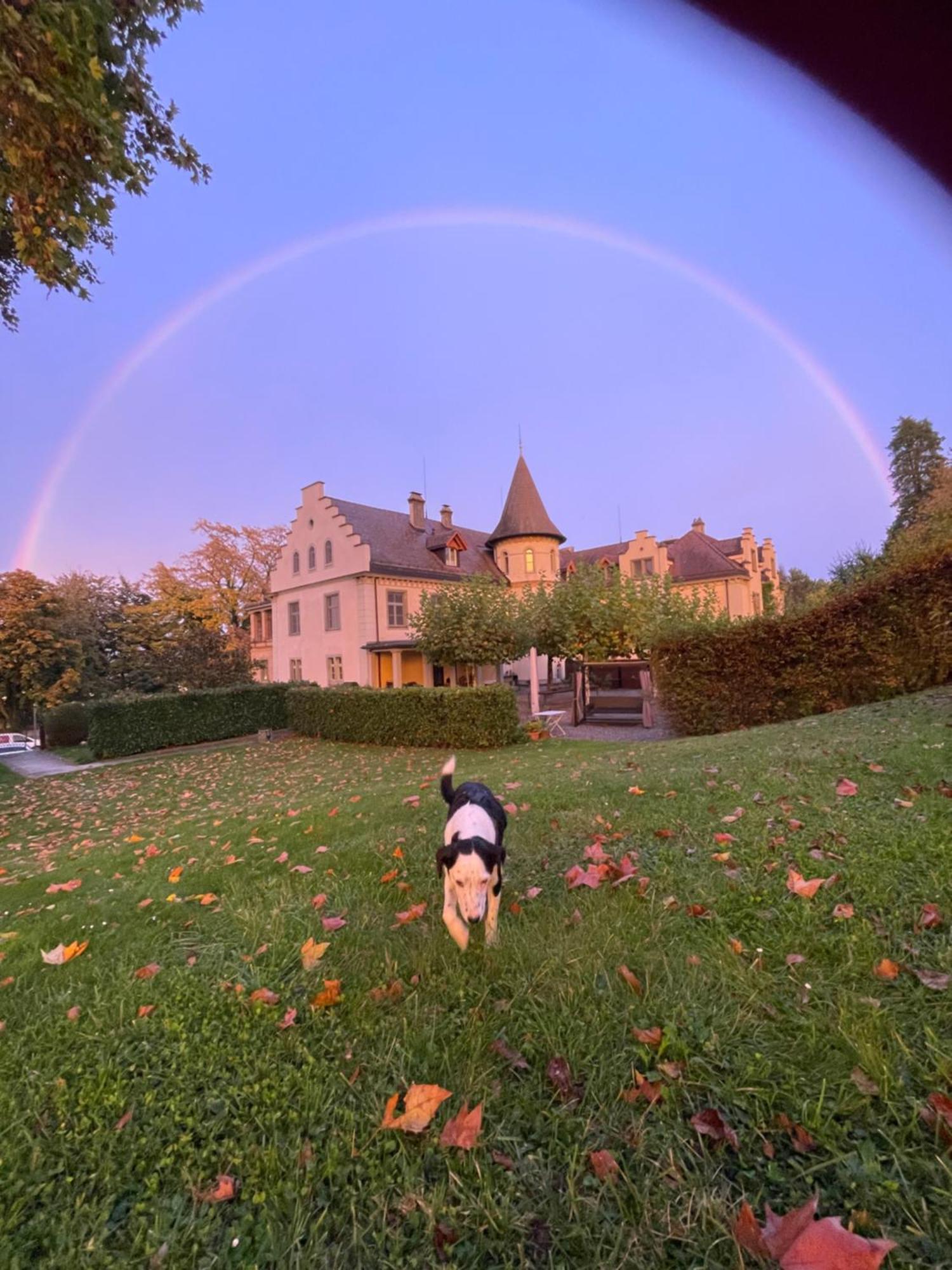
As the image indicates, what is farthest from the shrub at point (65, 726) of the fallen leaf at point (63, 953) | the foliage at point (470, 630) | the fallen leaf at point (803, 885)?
the fallen leaf at point (803, 885)

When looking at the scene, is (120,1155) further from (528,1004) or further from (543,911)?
(543,911)

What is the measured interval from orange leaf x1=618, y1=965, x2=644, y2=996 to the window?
28.4 meters

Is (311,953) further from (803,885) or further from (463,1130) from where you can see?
(803,885)

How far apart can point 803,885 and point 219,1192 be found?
294cm

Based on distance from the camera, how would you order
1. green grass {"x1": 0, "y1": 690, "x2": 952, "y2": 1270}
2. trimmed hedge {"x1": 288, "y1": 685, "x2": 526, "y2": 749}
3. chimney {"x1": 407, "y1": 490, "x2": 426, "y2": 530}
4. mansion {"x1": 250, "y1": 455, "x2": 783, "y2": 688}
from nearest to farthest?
green grass {"x1": 0, "y1": 690, "x2": 952, "y2": 1270}
trimmed hedge {"x1": 288, "y1": 685, "x2": 526, "y2": 749}
mansion {"x1": 250, "y1": 455, "x2": 783, "y2": 688}
chimney {"x1": 407, "y1": 490, "x2": 426, "y2": 530}

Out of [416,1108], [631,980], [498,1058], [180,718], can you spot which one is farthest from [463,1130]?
[180,718]

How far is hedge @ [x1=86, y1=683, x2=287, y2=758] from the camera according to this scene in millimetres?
19188

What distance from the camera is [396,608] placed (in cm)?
3075

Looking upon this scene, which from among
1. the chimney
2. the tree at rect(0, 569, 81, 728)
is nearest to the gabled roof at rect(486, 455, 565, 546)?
the chimney

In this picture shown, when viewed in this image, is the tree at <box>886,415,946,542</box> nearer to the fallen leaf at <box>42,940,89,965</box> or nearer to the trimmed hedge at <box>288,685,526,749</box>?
the trimmed hedge at <box>288,685,526,749</box>

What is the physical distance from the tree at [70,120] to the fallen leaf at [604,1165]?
706 cm

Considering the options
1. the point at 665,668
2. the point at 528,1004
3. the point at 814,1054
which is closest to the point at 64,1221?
the point at 528,1004

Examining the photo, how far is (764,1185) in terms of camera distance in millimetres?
1621

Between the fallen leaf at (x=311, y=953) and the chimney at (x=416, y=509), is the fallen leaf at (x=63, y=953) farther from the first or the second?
the chimney at (x=416, y=509)
